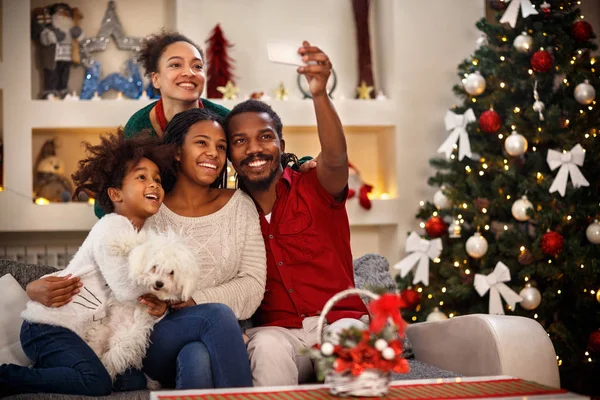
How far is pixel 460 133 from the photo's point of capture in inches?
177

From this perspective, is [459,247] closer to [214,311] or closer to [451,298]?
[451,298]

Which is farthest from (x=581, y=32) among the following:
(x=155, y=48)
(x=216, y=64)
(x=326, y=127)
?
(x=326, y=127)

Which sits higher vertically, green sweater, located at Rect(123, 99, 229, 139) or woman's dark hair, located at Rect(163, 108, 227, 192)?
green sweater, located at Rect(123, 99, 229, 139)

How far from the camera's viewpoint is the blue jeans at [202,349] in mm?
2025

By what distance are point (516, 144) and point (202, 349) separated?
266 centimetres

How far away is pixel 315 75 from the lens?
2.17 meters

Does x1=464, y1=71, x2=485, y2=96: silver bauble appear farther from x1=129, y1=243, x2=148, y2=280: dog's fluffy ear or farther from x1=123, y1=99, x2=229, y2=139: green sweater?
x1=129, y1=243, x2=148, y2=280: dog's fluffy ear

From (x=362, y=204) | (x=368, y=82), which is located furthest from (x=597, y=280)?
(x=368, y=82)

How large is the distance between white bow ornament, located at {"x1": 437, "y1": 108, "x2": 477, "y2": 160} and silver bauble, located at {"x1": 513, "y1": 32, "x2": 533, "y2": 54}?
0.42 meters

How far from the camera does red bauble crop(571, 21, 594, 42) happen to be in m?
4.33

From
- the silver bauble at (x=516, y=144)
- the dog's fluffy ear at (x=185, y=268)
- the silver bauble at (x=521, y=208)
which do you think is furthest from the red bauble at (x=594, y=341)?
the dog's fluffy ear at (x=185, y=268)

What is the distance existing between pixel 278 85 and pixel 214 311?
3365 mm

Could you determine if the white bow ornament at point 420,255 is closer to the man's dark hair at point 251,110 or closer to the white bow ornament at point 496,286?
the white bow ornament at point 496,286

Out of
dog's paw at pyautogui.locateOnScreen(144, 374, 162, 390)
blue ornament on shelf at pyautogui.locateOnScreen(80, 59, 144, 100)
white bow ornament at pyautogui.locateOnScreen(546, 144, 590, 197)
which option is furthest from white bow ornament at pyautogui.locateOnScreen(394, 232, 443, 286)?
dog's paw at pyautogui.locateOnScreen(144, 374, 162, 390)
